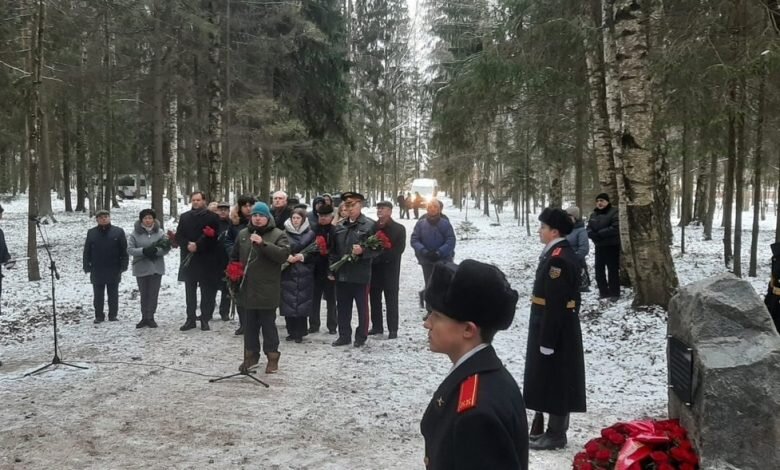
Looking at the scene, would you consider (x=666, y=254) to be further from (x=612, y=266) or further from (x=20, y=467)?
(x=20, y=467)

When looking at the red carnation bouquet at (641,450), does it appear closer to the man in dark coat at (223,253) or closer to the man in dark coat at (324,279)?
the man in dark coat at (324,279)

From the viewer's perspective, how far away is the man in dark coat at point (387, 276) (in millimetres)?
9039

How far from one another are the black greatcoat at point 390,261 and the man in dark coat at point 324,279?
0.74 meters

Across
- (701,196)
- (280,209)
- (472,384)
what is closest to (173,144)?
(280,209)

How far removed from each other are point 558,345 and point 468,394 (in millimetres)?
3245

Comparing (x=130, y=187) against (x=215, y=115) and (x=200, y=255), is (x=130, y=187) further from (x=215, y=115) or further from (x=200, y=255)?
(x=200, y=255)

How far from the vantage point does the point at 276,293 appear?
23.1 feet

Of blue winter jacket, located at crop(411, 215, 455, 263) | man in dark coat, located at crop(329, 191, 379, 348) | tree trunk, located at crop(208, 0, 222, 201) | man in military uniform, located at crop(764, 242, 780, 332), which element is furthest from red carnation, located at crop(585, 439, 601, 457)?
tree trunk, located at crop(208, 0, 222, 201)

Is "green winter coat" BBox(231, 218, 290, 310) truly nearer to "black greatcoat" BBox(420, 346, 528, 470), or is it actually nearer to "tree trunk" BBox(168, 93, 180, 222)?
"black greatcoat" BBox(420, 346, 528, 470)

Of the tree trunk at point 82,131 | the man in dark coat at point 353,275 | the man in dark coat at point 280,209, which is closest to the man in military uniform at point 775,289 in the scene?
the man in dark coat at point 353,275

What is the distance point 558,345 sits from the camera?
4.88 metres

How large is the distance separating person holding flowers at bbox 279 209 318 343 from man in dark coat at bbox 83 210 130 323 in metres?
2.95

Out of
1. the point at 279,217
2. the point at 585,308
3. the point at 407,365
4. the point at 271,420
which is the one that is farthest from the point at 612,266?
the point at 271,420

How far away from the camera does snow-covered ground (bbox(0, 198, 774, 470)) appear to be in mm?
4926
